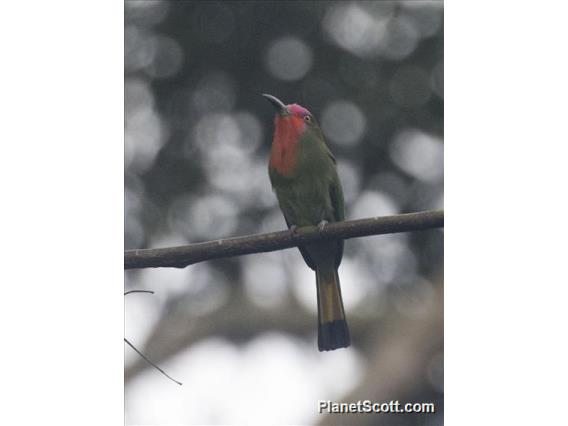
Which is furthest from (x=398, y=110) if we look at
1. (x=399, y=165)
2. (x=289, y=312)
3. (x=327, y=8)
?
(x=289, y=312)

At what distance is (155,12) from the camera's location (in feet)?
13.7

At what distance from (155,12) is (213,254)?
145 cm

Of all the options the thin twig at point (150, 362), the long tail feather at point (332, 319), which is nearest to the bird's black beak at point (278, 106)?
the long tail feather at point (332, 319)

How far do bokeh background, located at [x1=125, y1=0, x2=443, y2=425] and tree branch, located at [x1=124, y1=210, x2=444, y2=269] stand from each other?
461 millimetres

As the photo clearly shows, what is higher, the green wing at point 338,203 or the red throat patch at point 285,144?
the red throat patch at point 285,144

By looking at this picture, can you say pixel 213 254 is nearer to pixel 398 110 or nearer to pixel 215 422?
pixel 215 422

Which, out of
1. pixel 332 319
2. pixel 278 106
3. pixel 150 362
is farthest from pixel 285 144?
pixel 150 362

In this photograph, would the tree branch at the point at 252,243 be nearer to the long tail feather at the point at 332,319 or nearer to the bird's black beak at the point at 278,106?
the long tail feather at the point at 332,319

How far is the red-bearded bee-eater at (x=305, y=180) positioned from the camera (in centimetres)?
429

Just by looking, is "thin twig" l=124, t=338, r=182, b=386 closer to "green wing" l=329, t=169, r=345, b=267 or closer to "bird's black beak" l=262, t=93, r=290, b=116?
"green wing" l=329, t=169, r=345, b=267

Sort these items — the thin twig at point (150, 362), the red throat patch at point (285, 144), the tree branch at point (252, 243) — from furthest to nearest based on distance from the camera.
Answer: the red throat patch at point (285, 144)
the thin twig at point (150, 362)
the tree branch at point (252, 243)

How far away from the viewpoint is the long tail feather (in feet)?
13.4

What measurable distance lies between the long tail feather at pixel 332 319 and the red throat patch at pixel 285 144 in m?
0.62

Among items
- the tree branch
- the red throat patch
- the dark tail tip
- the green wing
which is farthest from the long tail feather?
the tree branch
